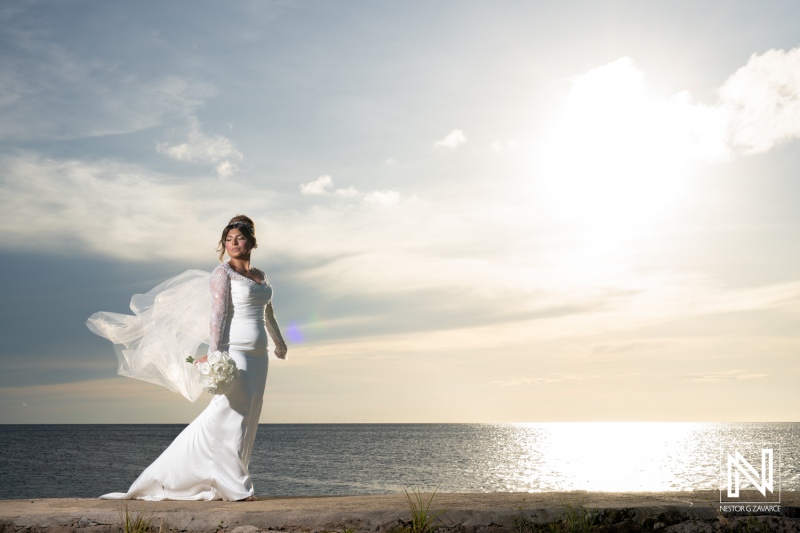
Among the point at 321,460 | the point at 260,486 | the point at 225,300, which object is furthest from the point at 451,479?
the point at 225,300

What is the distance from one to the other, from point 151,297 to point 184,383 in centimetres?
115

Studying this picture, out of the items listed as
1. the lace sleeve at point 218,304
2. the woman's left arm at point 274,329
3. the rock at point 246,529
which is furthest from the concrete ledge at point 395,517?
the woman's left arm at point 274,329

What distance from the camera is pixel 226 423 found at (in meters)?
7.63

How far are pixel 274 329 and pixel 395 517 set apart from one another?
128 inches

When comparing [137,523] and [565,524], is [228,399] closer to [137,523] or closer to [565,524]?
[137,523]

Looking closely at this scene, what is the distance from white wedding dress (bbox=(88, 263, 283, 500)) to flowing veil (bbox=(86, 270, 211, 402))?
0.65 meters

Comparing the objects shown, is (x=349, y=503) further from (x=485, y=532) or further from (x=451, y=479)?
(x=451, y=479)

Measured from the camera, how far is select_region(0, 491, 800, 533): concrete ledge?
5.61m

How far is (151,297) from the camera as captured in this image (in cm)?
855

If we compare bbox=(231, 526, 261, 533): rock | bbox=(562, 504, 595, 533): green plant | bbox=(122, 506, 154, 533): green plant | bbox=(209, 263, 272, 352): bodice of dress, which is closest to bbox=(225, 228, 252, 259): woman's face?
bbox=(209, 263, 272, 352): bodice of dress

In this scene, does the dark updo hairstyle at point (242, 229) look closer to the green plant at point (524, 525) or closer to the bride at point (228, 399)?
the bride at point (228, 399)

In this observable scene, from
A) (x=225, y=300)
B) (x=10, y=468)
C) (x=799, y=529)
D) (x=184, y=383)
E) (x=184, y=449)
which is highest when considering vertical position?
(x=225, y=300)

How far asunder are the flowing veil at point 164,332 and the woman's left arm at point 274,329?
0.73m

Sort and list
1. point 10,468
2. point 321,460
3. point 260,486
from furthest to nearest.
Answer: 1. point 321,460
2. point 10,468
3. point 260,486
